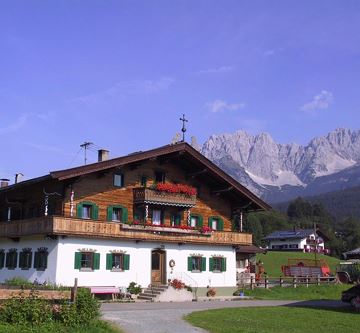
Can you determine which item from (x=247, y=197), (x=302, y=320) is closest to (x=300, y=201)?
(x=247, y=197)

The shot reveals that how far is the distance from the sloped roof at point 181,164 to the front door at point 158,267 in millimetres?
5806

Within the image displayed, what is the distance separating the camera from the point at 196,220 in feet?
127

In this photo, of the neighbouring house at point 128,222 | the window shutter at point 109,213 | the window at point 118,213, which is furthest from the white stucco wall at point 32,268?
the window at point 118,213

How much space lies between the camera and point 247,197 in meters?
40.2

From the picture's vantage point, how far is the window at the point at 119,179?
1362 inches

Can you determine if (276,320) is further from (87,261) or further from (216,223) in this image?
(216,223)

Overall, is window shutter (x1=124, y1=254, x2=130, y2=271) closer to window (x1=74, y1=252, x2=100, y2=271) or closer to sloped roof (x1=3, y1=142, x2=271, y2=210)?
window (x1=74, y1=252, x2=100, y2=271)

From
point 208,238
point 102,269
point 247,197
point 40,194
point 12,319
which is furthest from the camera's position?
point 247,197

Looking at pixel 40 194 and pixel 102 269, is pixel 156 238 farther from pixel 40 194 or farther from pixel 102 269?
pixel 40 194

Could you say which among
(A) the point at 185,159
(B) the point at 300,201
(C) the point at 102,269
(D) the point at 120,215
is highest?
(B) the point at 300,201

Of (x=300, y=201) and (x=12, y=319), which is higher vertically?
(x=300, y=201)

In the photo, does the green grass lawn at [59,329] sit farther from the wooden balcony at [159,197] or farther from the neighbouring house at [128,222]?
the wooden balcony at [159,197]

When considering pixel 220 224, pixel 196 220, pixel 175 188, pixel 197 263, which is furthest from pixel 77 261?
pixel 220 224

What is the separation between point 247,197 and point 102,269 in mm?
12703
